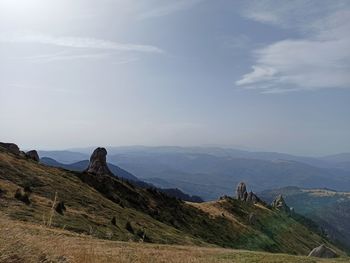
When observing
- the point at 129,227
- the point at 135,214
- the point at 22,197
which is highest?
the point at 22,197

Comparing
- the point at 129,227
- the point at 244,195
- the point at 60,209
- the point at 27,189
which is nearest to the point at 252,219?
the point at 244,195

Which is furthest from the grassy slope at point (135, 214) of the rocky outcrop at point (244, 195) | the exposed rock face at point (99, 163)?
the rocky outcrop at point (244, 195)

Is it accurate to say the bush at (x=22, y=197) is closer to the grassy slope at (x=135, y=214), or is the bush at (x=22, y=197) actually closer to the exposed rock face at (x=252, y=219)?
the grassy slope at (x=135, y=214)

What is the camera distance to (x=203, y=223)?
101000 millimetres

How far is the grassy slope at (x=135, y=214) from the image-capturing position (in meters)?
45.5

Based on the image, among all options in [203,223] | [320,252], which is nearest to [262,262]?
[320,252]

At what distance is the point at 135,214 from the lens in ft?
230

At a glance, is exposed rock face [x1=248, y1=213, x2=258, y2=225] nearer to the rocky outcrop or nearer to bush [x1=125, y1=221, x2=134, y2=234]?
the rocky outcrop

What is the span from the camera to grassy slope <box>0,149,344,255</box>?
149ft

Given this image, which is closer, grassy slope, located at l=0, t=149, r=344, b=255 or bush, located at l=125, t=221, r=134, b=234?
grassy slope, located at l=0, t=149, r=344, b=255

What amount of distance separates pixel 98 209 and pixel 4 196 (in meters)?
15.2

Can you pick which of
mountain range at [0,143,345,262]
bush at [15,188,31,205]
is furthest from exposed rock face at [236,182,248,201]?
bush at [15,188,31,205]

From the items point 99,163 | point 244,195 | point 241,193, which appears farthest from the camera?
point 241,193

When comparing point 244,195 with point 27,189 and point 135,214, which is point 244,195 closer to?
point 135,214
